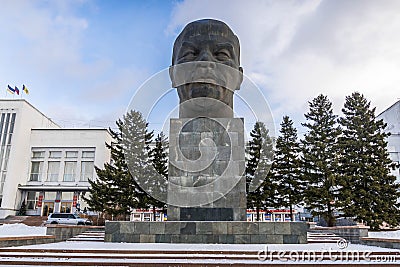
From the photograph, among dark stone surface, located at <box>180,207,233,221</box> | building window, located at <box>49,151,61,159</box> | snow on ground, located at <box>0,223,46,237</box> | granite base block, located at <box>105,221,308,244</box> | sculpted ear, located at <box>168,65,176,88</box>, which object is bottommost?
snow on ground, located at <box>0,223,46,237</box>

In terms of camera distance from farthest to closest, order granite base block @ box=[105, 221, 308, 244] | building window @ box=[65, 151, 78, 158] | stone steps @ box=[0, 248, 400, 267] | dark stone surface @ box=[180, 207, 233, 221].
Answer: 1. building window @ box=[65, 151, 78, 158]
2. dark stone surface @ box=[180, 207, 233, 221]
3. granite base block @ box=[105, 221, 308, 244]
4. stone steps @ box=[0, 248, 400, 267]

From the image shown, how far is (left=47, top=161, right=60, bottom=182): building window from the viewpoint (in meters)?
31.4

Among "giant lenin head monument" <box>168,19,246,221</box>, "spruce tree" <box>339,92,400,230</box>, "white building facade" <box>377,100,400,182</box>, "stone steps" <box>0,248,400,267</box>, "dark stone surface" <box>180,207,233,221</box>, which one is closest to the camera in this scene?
"stone steps" <box>0,248,400,267</box>

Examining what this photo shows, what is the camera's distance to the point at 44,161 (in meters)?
31.8

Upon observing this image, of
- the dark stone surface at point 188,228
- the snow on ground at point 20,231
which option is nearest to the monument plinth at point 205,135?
the dark stone surface at point 188,228

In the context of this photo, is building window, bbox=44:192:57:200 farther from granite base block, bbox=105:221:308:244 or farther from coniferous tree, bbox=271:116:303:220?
granite base block, bbox=105:221:308:244

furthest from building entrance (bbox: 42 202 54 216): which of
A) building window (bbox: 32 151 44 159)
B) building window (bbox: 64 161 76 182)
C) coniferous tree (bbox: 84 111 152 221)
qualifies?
coniferous tree (bbox: 84 111 152 221)

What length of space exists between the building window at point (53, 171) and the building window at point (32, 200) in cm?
217

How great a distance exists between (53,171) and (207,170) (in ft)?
88.2

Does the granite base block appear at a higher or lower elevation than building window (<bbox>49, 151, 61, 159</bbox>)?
lower

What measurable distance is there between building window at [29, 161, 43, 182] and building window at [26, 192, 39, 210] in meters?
1.44

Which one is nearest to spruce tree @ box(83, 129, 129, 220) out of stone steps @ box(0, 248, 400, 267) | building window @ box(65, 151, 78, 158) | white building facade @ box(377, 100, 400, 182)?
building window @ box(65, 151, 78, 158)

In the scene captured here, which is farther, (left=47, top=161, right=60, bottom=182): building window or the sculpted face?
(left=47, top=161, right=60, bottom=182): building window

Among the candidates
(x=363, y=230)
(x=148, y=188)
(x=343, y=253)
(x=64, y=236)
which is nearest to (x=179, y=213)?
(x=64, y=236)
